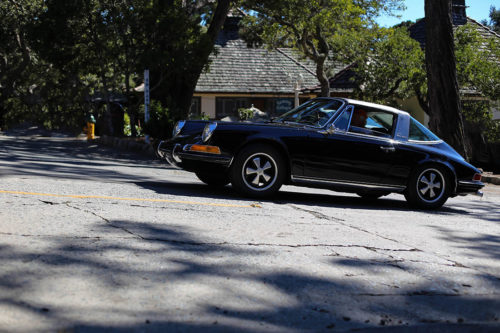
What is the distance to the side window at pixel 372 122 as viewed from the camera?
891 centimetres

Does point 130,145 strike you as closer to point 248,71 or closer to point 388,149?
point 388,149

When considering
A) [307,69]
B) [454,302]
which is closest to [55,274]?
[454,302]

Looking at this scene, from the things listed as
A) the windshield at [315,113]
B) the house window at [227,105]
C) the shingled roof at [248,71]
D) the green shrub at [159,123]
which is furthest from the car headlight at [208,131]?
the house window at [227,105]

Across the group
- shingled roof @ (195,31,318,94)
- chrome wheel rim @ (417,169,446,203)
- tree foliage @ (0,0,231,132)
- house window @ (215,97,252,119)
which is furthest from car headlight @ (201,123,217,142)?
house window @ (215,97,252,119)

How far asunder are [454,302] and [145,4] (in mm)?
20337

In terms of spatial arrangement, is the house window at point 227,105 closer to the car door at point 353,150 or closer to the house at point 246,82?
the house at point 246,82

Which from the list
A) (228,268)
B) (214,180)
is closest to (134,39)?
(214,180)

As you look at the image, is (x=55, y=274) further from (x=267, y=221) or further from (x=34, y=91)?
(x=34, y=91)

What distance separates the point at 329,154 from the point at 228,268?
4.38 m

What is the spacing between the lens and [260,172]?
8.29 metres

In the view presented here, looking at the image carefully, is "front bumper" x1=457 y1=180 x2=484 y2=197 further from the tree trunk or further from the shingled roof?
the shingled roof

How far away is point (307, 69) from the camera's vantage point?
39.5 meters

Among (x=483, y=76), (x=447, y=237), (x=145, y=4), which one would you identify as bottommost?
(x=447, y=237)

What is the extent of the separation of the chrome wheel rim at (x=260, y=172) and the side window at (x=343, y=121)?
113 cm
